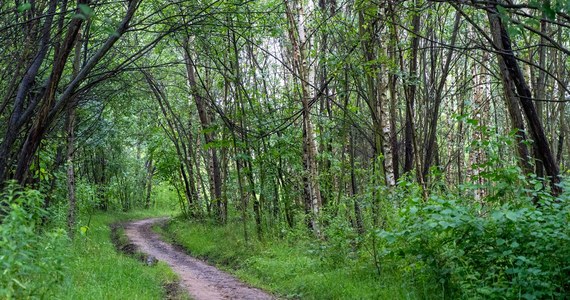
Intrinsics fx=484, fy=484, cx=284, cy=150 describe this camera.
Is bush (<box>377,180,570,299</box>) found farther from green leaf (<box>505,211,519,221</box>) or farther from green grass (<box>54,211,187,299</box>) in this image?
green grass (<box>54,211,187,299</box>)

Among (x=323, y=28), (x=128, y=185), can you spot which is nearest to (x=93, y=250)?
(x=323, y=28)

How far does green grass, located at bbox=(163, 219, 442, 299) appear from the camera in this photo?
23.6 ft

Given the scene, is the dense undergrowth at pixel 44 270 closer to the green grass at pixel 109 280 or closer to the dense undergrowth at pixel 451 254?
the green grass at pixel 109 280

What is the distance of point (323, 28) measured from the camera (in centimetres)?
1213

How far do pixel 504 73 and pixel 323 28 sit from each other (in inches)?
218

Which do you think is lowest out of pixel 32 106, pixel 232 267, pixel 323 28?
pixel 232 267

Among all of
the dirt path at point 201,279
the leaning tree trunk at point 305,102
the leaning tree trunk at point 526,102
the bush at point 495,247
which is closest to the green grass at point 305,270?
the dirt path at point 201,279

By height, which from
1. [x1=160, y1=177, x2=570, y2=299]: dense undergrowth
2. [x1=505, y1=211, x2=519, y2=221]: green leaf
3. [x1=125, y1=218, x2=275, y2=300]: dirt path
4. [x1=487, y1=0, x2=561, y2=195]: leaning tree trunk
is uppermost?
[x1=487, y1=0, x2=561, y2=195]: leaning tree trunk

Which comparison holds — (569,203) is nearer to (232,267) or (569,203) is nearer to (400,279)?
(400,279)

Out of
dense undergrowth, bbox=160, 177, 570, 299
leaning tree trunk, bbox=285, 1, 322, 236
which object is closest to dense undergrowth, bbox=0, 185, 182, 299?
dense undergrowth, bbox=160, 177, 570, 299

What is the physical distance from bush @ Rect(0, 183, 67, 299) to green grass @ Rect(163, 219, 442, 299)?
4.07m

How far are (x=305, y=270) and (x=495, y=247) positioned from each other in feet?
14.8

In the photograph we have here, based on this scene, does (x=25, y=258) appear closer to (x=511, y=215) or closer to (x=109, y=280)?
(x=109, y=280)

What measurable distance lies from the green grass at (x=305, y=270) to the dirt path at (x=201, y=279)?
0.35m
